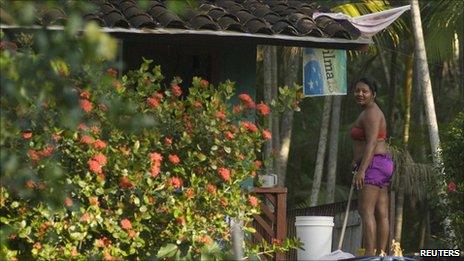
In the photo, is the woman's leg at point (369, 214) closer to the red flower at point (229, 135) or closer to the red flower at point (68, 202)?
the red flower at point (229, 135)

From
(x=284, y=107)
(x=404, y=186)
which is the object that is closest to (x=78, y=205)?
(x=284, y=107)

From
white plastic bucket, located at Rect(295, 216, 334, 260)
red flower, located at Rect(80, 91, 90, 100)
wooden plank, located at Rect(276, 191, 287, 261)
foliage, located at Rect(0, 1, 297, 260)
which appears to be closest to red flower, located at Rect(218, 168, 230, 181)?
foliage, located at Rect(0, 1, 297, 260)

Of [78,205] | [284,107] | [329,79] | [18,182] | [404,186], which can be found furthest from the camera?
[404,186]

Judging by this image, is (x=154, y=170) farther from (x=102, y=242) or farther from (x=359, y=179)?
(x=359, y=179)

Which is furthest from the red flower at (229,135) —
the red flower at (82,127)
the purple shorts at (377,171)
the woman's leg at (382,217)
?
the woman's leg at (382,217)

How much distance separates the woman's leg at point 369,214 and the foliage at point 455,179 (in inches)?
24.2

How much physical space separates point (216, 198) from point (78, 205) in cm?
98

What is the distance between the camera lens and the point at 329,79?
493 inches

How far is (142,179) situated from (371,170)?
2.64 m

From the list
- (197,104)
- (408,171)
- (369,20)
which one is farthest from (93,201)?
(408,171)

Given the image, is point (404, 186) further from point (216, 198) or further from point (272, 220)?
point (216, 198)

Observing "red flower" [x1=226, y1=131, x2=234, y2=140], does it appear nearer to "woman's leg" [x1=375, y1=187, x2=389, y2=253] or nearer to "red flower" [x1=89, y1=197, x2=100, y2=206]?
"red flower" [x1=89, y1=197, x2=100, y2=206]

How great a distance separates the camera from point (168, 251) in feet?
31.0

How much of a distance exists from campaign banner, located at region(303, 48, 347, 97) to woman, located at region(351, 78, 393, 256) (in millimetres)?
1018
